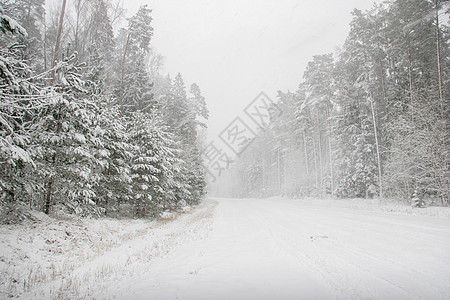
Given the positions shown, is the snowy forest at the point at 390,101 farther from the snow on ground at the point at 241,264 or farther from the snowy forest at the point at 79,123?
the snowy forest at the point at 79,123

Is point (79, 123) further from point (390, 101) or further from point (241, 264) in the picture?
point (390, 101)

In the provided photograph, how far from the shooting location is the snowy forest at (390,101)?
1506 cm

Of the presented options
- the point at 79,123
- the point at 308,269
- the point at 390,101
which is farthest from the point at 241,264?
the point at 390,101

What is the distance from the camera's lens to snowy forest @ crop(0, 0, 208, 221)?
6.94m

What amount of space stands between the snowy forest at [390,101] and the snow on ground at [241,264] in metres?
9.78

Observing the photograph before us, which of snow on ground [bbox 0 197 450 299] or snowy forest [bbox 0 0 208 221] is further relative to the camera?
snowy forest [bbox 0 0 208 221]

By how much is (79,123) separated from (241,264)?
9.42 meters

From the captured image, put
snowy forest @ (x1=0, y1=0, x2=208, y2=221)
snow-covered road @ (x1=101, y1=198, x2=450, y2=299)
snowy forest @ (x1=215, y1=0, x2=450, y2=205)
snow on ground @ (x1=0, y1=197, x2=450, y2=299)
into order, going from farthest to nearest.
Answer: snowy forest @ (x1=215, y1=0, x2=450, y2=205)
snowy forest @ (x1=0, y1=0, x2=208, y2=221)
snow on ground @ (x1=0, y1=197, x2=450, y2=299)
snow-covered road @ (x1=101, y1=198, x2=450, y2=299)

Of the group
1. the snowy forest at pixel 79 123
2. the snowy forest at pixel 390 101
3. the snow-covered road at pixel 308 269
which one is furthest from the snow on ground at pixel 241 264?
the snowy forest at pixel 390 101

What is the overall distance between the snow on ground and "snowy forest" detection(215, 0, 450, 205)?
9777 millimetres

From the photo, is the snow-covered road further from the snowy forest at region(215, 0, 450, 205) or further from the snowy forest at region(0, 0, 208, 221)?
the snowy forest at region(215, 0, 450, 205)

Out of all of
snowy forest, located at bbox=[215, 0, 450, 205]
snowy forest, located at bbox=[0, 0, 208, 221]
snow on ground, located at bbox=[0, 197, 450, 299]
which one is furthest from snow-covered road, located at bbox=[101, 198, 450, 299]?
snowy forest, located at bbox=[215, 0, 450, 205]

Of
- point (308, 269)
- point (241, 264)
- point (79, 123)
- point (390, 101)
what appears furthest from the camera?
point (390, 101)

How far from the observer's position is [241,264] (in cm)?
551
